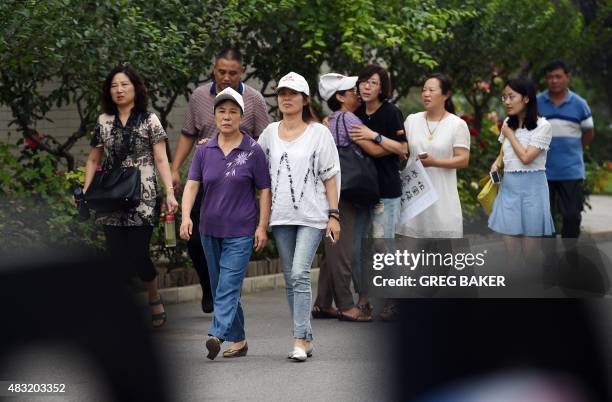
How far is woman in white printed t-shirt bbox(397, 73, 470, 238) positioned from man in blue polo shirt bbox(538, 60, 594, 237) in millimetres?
2221

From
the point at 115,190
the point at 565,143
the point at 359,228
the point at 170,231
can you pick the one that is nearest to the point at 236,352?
the point at 170,231

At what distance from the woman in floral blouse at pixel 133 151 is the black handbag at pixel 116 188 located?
4cm

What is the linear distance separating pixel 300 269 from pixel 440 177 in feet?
6.48

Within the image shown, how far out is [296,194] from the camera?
25.7ft

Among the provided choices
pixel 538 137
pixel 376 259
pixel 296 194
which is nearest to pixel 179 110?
pixel 538 137

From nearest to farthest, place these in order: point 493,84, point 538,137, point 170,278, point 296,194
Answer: point 296,194, point 538,137, point 170,278, point 493,84

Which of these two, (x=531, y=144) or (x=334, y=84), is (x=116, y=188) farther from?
(x=531, y=144)

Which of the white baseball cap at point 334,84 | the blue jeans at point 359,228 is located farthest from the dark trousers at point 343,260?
the white baseball cap at point 334,84

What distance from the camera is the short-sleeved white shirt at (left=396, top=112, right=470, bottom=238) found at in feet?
30.8

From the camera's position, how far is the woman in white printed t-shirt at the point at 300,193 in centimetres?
A: 784

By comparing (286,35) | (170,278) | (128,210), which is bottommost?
(170,278)

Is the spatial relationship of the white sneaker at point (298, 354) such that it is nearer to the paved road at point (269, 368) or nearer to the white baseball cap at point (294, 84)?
the paved road at point (269, 368)

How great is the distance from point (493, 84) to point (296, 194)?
9.73 metres

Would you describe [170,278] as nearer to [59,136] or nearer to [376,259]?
[59,136]
